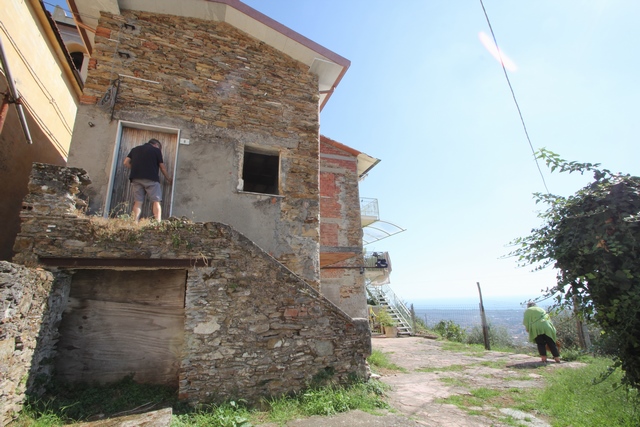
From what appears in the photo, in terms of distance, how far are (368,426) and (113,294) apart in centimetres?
427

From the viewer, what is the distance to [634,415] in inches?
140

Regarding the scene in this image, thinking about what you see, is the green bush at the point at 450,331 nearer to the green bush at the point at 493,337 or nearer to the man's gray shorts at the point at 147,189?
the green bush at the point at 493,337

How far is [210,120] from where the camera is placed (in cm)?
693

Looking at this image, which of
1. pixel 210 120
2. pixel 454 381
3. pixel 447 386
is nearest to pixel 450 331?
pixel 454 381

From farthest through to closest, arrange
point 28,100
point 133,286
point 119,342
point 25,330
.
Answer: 1. point 28,100
2. point 133,286
3. point 119,342
4. point 25,330

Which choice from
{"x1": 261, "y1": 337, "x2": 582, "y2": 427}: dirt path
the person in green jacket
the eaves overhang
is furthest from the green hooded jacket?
the eaves overhang

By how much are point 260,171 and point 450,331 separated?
12624mm

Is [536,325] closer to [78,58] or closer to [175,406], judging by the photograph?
[175,406]

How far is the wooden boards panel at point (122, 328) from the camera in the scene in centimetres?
481

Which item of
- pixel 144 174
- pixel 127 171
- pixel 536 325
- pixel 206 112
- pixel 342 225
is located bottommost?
pixel 536 325

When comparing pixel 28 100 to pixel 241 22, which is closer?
pixel 241 22

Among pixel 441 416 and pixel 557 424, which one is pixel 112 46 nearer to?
pixel 441 416

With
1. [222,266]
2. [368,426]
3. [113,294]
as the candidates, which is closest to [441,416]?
[368,426]

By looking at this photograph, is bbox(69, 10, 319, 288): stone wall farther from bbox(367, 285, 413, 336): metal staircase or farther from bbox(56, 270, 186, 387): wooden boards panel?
bbox(367, 285, 413, 336): metal staircase
